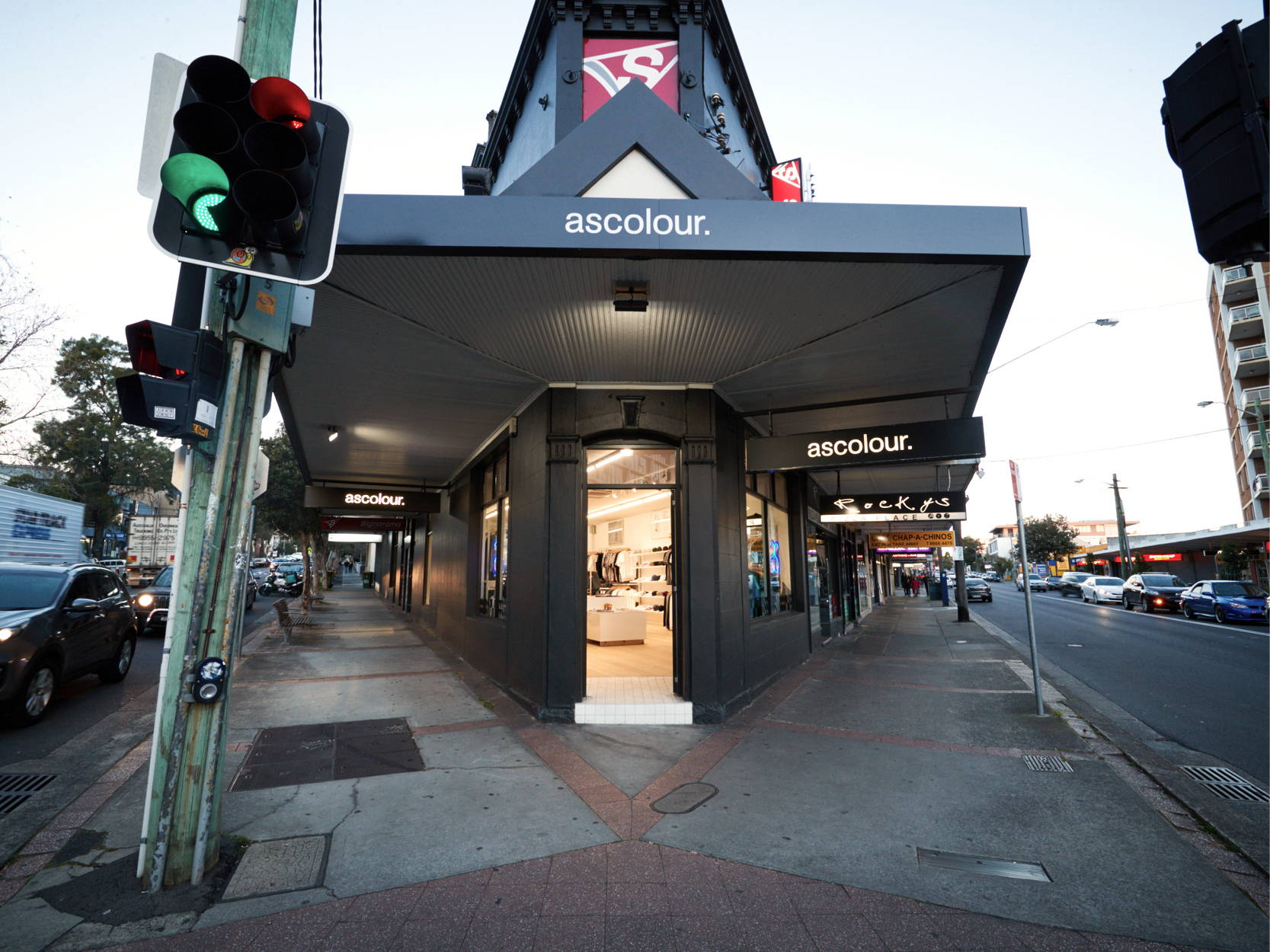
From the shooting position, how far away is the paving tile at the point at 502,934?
289 centimetres

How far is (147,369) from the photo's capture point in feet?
10.6

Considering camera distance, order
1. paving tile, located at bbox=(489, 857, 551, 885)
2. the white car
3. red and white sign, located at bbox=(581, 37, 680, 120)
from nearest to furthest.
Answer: paving tile, located at bbox=(489, 857, 551, 885), red and white sign, located at bbox=(581, 37, 680, 120), the white car

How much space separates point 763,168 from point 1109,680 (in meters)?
11.5

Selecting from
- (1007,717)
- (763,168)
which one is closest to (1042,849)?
(1007,717)

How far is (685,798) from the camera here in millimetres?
4805

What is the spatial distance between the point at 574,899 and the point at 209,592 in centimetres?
251

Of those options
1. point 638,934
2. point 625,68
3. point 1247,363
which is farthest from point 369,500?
point 1247,363

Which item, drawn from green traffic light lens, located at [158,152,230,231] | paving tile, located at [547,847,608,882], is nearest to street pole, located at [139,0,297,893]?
green traffic light lens, located at [158,152,230,231]

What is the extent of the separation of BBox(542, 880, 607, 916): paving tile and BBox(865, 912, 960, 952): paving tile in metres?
1.33

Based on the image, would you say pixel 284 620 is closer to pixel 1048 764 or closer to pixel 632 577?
pixel 632 577

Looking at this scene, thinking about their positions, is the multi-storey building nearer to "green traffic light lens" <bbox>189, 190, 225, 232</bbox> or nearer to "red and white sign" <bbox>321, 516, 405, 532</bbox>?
"red and white sign" <bbox>321, 516, 405, 532</bbox>

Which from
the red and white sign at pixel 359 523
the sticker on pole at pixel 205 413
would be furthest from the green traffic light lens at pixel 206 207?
the red and white sign at pixel 359 523

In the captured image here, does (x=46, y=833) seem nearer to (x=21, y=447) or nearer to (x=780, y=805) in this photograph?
(x=780, y=805)

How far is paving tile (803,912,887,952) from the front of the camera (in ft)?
9.61
